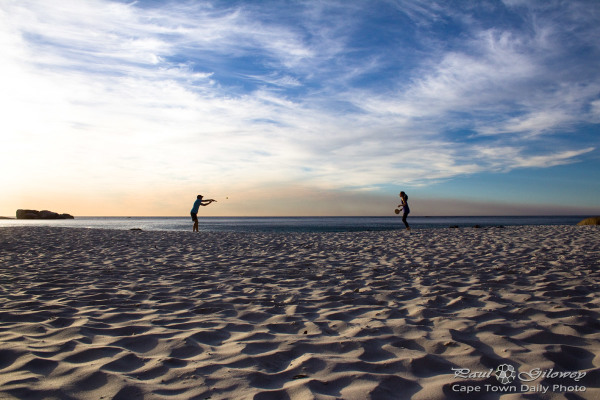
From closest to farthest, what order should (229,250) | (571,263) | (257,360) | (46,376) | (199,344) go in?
1. (46,376)
2. (257,360)
3. (199,344)
4. (571,263)
5. (229,250)

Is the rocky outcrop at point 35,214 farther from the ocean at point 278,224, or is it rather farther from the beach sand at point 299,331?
the beach sand at point 299,331

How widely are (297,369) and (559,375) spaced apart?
1909 millimetres

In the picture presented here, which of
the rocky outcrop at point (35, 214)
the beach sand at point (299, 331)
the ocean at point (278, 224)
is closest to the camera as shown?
the beach sand at point (299, 331)

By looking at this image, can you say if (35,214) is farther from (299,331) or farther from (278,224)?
(299,331)

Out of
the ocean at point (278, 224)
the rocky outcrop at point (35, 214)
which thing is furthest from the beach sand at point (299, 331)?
the rocky outcrop at point (35, 214)

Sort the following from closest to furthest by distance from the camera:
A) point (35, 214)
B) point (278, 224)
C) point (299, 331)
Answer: point (299, 331), point (278, 224), point (35, 214)

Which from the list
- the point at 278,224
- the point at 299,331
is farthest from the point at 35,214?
the point at 299,331

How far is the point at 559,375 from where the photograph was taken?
255 centimetres

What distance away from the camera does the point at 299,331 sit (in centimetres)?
360

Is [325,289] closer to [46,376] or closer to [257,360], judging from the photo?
[257,360]

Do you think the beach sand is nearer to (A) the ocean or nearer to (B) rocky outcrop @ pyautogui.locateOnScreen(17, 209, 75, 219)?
(A) the ocean

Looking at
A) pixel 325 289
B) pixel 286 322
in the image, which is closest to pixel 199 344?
pixel 286 322

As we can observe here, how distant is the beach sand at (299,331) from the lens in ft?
8.01


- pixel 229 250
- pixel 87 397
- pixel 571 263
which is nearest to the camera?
pixel 87 397
